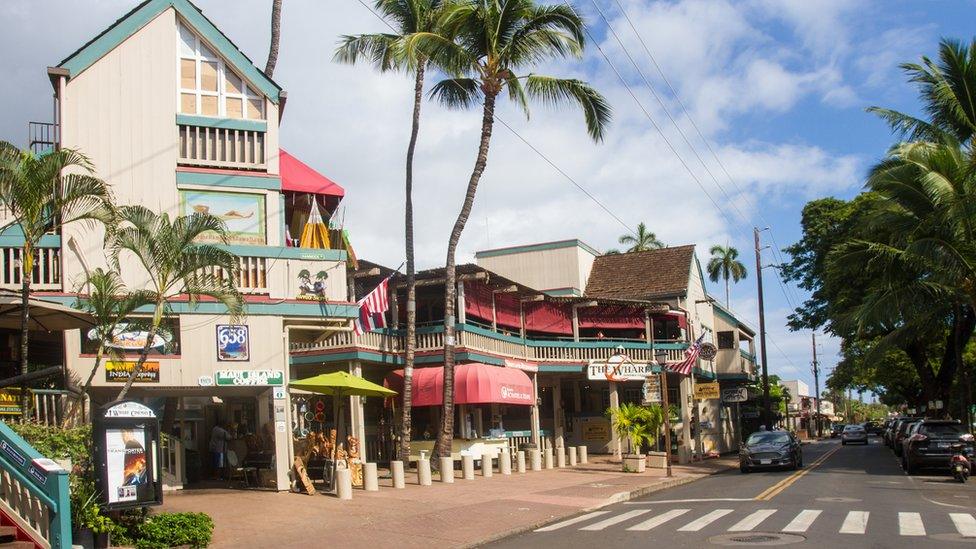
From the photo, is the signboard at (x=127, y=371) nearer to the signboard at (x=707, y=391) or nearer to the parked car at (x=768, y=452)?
the parked car at (x=768, y=452)

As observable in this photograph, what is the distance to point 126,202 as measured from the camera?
1952 cm

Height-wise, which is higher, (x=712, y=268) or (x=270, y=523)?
(x=712, y=268)

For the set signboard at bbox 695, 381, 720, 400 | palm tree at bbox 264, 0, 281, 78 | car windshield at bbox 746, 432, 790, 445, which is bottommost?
car windshield at bbox 746, 432, 790, 445

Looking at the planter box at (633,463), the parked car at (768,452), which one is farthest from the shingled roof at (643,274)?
the planter box at (633,463)

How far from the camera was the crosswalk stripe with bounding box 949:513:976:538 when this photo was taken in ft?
43.1

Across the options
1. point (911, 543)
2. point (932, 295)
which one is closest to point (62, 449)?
point (911, 543)

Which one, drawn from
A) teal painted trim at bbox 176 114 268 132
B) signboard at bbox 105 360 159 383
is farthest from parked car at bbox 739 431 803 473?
signboard at bbox 105 360 159 383

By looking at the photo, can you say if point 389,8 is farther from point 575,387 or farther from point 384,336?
point 575,387

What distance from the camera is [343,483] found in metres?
19.4

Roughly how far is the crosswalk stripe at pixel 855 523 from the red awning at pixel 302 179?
14.4m

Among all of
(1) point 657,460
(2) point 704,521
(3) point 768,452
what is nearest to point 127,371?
(2) point 704,521

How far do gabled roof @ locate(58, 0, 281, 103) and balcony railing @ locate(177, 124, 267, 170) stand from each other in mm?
1215

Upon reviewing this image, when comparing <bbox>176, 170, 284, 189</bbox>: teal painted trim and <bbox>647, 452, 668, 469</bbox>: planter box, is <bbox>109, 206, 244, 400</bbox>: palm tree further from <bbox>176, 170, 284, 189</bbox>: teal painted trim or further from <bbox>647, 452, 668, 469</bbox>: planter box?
<bbox>647, 452, 668, 469</bbox>: planter box

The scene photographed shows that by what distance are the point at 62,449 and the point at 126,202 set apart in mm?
7670
